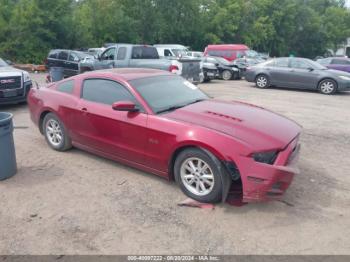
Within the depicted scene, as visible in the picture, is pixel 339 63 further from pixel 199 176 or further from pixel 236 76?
pixel 199 176

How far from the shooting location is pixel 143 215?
13.3 feet

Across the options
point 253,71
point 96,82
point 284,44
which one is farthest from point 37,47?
point 284,44

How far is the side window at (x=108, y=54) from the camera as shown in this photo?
13.4 m

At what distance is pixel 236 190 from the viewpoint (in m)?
4.24

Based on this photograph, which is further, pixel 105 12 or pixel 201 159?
pixel 105 12

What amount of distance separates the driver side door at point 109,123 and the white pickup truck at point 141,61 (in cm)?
681

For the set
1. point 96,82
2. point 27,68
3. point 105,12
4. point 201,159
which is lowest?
point 27,68

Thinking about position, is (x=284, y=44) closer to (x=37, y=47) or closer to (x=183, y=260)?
(x=37, y=47)

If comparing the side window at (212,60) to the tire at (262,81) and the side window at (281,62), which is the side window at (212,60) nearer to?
the tire at (262,81)

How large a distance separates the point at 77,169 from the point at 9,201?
117cm

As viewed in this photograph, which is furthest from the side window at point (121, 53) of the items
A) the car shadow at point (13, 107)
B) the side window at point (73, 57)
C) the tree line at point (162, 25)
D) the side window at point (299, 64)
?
the tree line at point (162, 25)

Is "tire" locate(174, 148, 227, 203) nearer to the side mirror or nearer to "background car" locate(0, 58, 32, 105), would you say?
the side mirror

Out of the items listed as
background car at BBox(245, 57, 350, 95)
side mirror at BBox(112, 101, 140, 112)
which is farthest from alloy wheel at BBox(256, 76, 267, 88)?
side mirror at BBox(112, 101, 140, 112)

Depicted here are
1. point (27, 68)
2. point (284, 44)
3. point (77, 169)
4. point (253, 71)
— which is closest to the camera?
point (77, 169)
